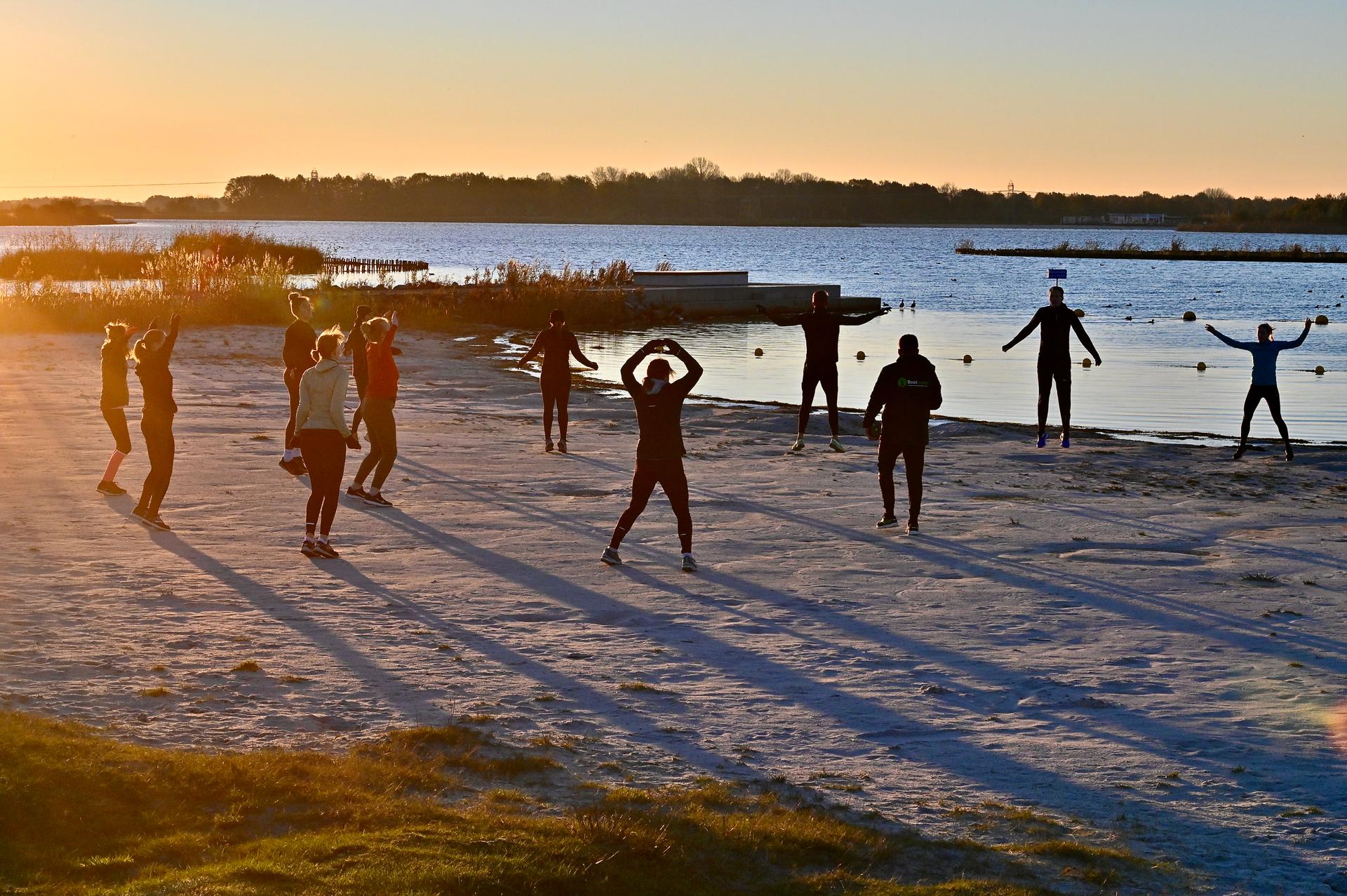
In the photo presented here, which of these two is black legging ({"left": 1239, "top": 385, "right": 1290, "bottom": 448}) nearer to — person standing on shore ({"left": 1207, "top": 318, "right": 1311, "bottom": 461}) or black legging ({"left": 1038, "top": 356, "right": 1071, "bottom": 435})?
person standing on shore ({"left": 1207, "top": 318, "right": 1311, "bottom": 461})

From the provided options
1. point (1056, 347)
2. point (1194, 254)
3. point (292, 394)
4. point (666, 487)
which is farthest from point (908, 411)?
point (1194, 254)

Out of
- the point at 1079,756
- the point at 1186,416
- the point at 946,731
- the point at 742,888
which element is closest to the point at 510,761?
the point at 742,888

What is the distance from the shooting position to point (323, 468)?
10461 mm

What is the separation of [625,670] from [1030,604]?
3.29m

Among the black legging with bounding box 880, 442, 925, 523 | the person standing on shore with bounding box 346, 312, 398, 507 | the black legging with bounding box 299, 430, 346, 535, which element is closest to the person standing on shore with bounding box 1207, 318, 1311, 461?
the black legging with bounding box 880, 442, 925, 523

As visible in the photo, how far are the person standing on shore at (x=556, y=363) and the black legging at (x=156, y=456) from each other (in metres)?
4.44

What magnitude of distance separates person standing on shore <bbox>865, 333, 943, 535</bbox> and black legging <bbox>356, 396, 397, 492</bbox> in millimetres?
4427

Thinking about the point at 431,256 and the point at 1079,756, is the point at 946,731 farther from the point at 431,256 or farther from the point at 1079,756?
the point at 431,256

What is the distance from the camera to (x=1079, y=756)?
22.3ft

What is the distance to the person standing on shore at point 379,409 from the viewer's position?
12.8 metres

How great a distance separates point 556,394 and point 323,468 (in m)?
6.23

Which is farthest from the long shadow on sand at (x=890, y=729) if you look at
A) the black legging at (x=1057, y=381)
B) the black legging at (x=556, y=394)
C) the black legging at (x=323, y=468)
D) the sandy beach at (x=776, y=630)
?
the black legging at (x=1057, y=381)

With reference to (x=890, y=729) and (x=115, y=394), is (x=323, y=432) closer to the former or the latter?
(x=115, y=394)

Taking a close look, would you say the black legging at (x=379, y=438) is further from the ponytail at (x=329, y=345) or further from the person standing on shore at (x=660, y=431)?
the person standing on shore at (x=660, y=431)
